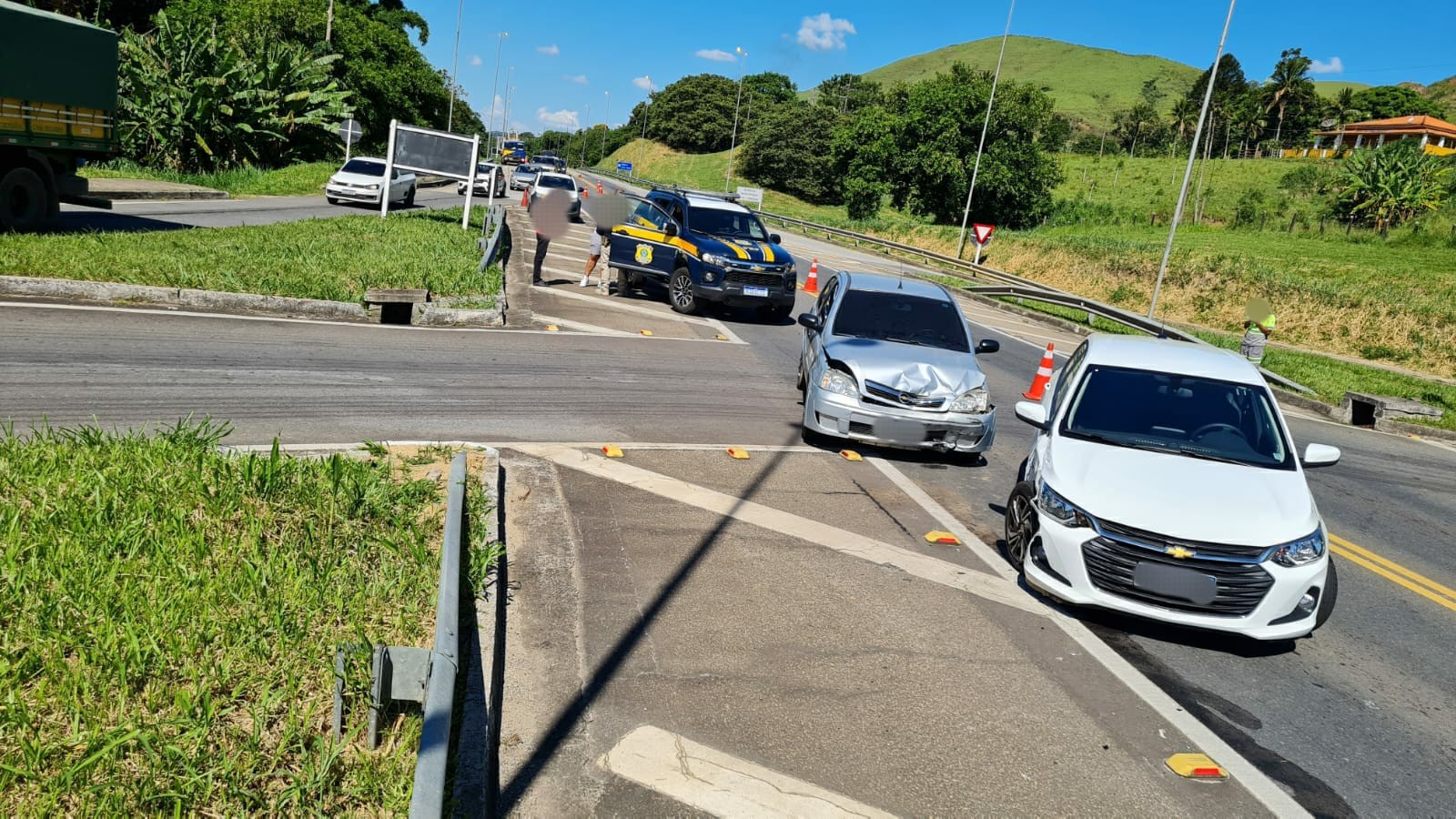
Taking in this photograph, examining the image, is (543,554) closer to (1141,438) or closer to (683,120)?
(1141,438)

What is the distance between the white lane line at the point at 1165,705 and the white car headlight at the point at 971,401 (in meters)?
2.03

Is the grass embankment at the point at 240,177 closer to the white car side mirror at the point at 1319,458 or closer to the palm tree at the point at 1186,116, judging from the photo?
the white car side mirror at the point at 1319,458

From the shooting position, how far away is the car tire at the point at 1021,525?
252 inches

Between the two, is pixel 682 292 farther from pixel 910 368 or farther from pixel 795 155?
pixel 795 155

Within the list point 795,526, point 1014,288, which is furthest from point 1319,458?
point 1014,288

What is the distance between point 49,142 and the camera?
17156 millimetres

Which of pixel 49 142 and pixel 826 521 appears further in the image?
pixel 49 142

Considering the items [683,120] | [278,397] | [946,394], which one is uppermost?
[683,120]

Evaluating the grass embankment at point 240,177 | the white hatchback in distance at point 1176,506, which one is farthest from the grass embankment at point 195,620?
the grass embankment at point 240,177

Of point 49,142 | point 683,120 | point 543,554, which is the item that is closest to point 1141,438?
point 543,554

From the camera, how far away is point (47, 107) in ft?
56.2

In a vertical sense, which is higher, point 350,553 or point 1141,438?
point 1141,438

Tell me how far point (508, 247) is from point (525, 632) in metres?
20.2

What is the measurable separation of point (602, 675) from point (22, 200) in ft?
56.1
